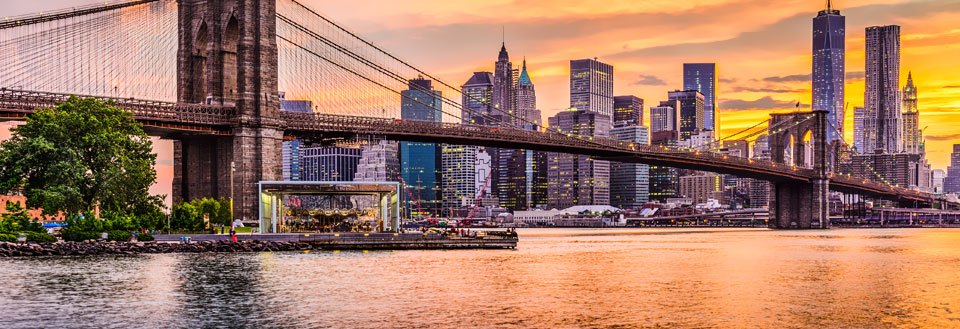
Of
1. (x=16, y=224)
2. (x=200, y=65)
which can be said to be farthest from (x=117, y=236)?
(x=200, y=65)

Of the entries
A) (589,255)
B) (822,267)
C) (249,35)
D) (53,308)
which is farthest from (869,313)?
(249,35)

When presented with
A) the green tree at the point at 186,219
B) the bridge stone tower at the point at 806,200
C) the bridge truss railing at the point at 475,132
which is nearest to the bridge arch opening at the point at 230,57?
the bridge truss railing at the point at 475,132

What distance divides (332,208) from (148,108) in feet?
52.6

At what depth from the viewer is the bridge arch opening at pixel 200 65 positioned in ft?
295

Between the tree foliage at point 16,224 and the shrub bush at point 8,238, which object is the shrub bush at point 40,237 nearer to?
the shrub bush at point 8,238

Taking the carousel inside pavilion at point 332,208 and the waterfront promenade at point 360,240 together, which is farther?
the carousel inside pavilion at point 332,208

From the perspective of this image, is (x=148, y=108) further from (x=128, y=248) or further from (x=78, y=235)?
(x=128, y=248)

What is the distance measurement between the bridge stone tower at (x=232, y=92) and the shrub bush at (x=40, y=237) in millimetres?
16975

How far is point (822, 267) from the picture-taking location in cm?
6631

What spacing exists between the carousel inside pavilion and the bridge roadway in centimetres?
831

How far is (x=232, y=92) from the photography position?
88.7 m

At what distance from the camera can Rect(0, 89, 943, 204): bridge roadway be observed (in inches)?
3123

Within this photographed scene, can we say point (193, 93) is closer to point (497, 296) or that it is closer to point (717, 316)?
point (497, 296)

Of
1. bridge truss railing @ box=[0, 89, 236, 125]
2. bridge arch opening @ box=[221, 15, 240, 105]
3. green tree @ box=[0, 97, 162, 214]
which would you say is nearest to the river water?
green tree @ box=[0, 97, 162, 214]
